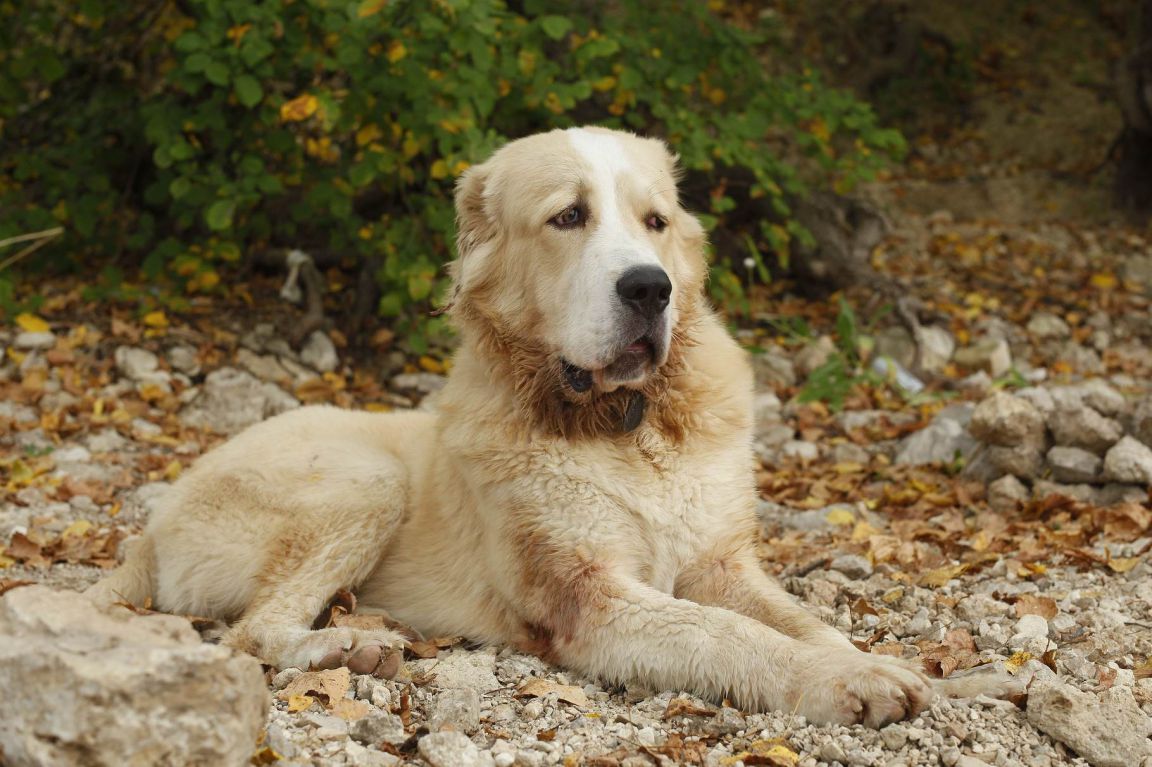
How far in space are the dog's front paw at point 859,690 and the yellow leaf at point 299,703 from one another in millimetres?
1232

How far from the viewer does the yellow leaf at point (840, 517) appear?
498 centimetres

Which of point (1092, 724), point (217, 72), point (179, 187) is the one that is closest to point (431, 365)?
point (179, 187)

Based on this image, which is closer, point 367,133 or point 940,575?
point 940,575

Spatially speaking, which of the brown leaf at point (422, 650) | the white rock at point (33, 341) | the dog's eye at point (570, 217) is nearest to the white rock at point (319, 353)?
the white rock at point (33, 341)

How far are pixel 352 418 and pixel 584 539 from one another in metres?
1.47

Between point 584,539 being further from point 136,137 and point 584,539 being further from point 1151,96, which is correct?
point 1151,96

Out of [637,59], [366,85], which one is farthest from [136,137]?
[637,59]

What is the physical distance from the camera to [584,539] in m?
3.35

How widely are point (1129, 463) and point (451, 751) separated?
3.48 meters

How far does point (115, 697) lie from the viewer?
2016mm

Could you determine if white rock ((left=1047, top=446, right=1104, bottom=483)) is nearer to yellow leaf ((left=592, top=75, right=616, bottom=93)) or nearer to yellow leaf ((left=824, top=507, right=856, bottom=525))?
yellow leaf ((left=824, top=507, right=856, bottom=525))

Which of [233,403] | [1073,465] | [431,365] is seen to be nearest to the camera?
[1073,465]

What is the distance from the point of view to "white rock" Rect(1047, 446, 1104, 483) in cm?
496

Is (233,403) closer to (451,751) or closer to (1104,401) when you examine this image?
(451,751)
